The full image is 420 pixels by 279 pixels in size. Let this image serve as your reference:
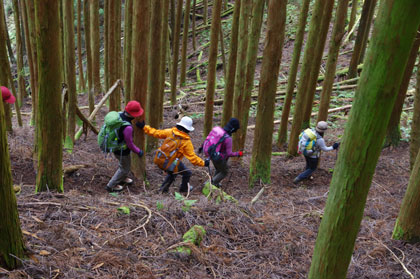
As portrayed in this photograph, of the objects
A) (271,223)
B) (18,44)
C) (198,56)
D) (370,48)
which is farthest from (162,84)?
(198,56)

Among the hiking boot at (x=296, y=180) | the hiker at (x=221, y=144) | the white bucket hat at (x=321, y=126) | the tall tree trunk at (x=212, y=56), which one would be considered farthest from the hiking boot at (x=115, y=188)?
the white bucket hat at (x=321, y=126)

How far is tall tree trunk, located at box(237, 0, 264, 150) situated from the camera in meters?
6.34

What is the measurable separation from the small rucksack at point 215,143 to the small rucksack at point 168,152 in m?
0.72

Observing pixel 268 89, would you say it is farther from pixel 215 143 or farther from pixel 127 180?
pixel 127 180

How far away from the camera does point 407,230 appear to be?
338 centimetres

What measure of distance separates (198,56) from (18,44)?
10802 mm

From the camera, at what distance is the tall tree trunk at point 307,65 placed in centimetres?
623

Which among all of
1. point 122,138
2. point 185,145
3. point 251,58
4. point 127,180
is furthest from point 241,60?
point 127,180

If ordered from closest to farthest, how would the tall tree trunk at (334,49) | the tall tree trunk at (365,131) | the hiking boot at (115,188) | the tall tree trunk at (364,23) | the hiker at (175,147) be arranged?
the tall tree trunk at (365,131), the hiker at (175,147), the hiking boot at (115,188), the tall tree trunk at (334,49), the tall tree trunk at (364,23)

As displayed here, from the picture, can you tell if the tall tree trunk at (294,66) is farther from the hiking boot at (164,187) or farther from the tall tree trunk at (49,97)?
the tall tree trunk at (49,97)

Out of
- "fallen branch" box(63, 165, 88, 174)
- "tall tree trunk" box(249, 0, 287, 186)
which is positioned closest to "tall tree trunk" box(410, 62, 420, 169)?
"tall tree trunk" box(249, 0, 287, 186)

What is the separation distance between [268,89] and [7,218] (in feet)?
14.3

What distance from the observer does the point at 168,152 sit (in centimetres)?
549

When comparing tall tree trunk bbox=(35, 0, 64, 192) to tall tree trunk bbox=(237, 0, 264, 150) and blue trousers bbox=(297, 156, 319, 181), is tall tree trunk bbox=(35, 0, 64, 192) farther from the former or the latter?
blue trousers bbox=(297, 156, 319, 181)
